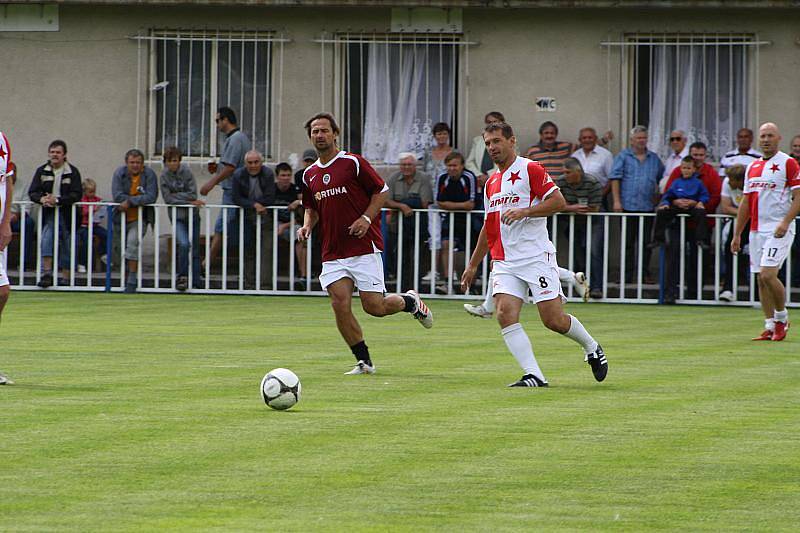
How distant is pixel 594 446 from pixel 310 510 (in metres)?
2.26

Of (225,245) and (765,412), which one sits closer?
(765,412)

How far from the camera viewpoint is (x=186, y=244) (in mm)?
22719

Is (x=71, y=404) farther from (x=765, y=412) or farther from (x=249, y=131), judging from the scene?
(x=249, y=131)

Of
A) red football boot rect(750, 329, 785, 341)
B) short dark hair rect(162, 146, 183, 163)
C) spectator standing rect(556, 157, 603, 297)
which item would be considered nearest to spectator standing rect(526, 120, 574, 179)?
spectator standing rect(556, 157, 603, 297)

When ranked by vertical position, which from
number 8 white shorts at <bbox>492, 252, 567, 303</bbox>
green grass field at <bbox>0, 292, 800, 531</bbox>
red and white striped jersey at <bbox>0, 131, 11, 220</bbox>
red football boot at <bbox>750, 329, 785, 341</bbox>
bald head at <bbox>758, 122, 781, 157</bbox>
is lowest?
green grass field at <bbox>0, 292, 800, 531</bbox>

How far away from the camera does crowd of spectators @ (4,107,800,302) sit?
2184 cm

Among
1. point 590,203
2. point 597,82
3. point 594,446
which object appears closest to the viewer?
point 594,446

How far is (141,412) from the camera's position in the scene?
934cm

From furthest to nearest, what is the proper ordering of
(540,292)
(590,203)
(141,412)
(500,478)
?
(590,203), (540,292), (141,412), (500,478)

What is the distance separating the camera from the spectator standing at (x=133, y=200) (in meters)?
22.7

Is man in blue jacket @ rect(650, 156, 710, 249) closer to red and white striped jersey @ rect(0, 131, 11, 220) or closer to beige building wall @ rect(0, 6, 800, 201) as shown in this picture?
beige building wall @ rect(0, 6, 800, 201)

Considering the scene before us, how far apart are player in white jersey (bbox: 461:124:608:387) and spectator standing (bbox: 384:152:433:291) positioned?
10.8m

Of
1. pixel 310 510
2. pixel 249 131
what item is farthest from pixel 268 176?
pixel 310 510

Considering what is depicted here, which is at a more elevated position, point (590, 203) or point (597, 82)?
point (597, 82)
